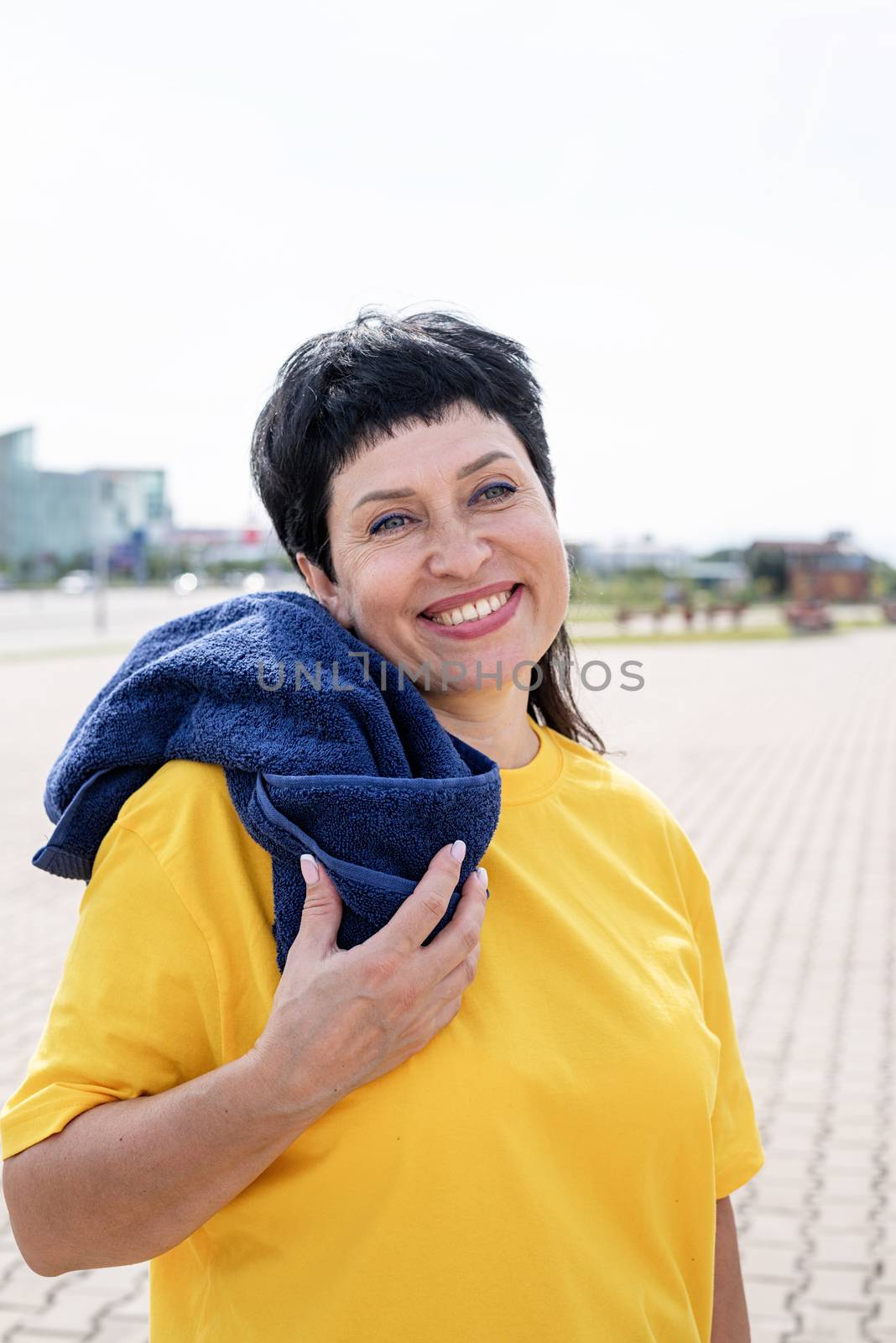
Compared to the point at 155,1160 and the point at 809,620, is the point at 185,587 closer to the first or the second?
the point at 809,620

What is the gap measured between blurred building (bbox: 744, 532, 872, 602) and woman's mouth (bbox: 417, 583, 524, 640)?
58.1 meters

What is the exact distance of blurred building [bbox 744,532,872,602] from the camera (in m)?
60.2

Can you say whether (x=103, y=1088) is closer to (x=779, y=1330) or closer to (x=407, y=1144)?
(x=407, y=1144)

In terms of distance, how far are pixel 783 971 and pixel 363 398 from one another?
524 cm

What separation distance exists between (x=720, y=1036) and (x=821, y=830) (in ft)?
25.9

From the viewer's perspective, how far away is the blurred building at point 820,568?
60156 mm

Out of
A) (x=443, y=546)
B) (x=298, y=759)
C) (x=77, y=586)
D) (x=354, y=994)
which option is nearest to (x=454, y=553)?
(x=443, y=546)

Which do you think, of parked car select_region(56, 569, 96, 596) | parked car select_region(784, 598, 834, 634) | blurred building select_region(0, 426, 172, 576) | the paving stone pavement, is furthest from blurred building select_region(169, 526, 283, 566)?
the paving stone pavement

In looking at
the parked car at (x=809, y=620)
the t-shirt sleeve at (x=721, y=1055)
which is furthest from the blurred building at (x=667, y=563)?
the t-shirt sleeve at (x=721, y=1055)

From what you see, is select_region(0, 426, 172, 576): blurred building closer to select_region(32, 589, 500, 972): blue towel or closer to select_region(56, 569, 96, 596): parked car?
select_region(56, 569, 96, 596): parked car

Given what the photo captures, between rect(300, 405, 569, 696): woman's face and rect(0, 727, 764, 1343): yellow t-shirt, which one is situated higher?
rect(300, 405, 569, 696): woman's face

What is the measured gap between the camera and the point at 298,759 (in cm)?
128

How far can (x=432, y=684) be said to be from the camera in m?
1.63

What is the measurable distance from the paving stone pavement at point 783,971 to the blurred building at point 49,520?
64762 millimetres
